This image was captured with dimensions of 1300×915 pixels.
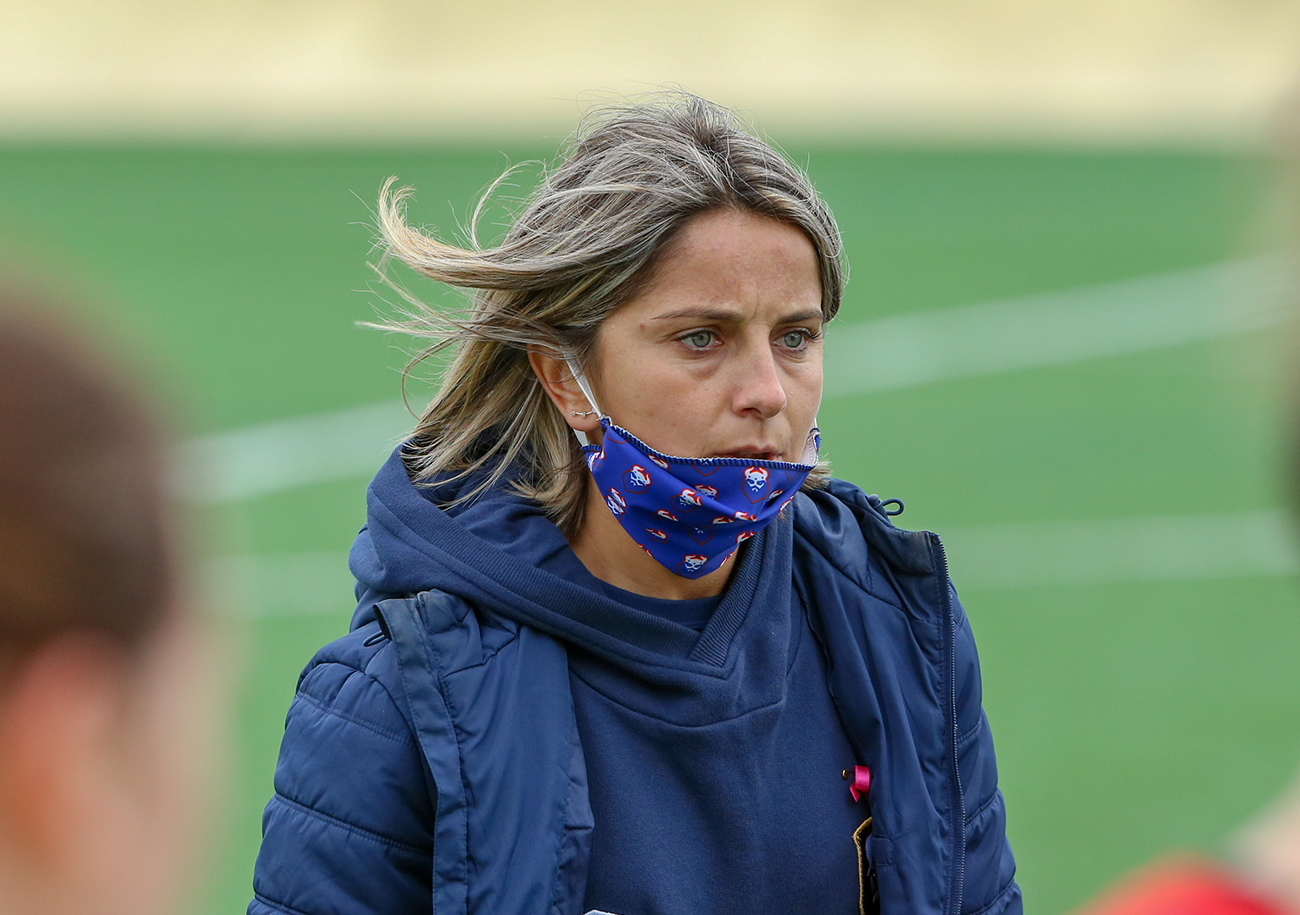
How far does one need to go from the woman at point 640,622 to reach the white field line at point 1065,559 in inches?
235

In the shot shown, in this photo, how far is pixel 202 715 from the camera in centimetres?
130

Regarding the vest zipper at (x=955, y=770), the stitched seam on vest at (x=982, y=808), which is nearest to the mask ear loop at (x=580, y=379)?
the vest zipper at (x=955, y=770)

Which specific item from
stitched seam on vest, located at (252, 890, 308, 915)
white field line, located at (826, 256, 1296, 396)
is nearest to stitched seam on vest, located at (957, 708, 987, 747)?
stitched seam on vest, located at (252, 890, 308, 915)

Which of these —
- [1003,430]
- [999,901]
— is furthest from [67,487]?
[1003,430]

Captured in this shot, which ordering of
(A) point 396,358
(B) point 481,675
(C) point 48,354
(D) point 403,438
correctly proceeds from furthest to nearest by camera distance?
(A) point 396,358 < (D) point 403,438 < (B) point 481,675 < (C) point 48,354

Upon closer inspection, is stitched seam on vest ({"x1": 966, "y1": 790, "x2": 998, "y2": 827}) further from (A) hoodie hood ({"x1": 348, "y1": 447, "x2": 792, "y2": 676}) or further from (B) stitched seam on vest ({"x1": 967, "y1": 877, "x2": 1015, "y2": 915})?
(A) hoodie hood ({"x1": 348, "y1": 447, "x2": 792, "y2": 676})

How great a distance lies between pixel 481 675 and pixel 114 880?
4.88 feet

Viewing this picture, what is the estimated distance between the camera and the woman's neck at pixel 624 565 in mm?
3027

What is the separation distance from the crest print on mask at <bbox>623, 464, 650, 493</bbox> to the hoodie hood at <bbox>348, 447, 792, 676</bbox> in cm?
16

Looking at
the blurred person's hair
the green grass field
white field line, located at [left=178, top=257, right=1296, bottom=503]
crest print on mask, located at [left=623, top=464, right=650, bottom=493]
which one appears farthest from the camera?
white field line, located at [left=178, top=257, right=1296, bottom=503]

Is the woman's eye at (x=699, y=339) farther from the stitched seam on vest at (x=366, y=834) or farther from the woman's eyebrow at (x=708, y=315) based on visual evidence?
the stitched seam on vest at (x=366, y=834)

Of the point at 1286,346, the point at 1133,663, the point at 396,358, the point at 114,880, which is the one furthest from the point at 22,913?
the point at 396,358

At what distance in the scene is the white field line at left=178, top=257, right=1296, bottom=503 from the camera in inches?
440

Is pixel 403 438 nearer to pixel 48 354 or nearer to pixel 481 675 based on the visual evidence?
pixel 481 675
